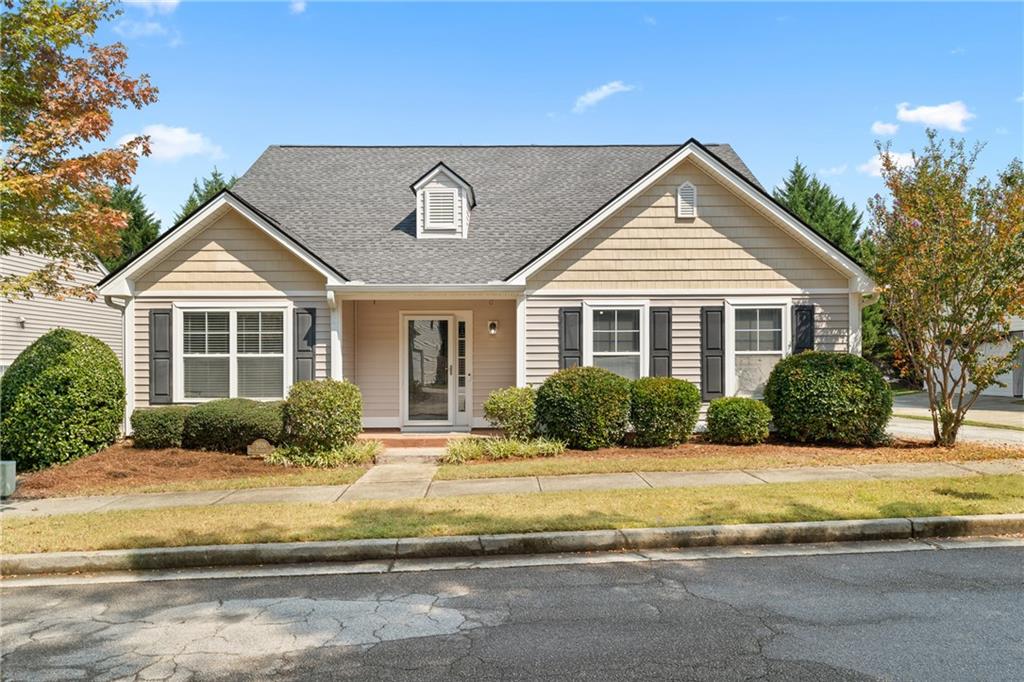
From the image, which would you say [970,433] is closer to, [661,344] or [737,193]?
[661,344]

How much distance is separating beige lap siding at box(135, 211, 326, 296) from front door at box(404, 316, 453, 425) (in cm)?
273

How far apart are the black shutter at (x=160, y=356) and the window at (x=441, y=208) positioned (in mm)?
5567

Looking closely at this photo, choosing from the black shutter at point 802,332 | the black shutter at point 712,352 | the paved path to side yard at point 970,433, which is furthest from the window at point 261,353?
the paved path to side yard at point 970,433

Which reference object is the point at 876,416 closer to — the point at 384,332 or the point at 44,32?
the point at 384,332

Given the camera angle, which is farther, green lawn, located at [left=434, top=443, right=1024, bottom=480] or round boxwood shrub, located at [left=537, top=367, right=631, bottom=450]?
round boxwood shrub, located at [left=537, top=367, right=631, bottom=450]

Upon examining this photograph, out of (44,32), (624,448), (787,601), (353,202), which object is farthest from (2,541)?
(353,202)

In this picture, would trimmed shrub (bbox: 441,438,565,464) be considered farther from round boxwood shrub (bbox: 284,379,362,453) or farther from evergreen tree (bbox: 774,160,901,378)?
evergreen tree (bbox: 774,160,901,378)

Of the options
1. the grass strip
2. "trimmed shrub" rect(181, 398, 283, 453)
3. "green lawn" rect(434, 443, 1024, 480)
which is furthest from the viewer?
the grass strip

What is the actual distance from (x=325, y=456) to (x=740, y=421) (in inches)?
277

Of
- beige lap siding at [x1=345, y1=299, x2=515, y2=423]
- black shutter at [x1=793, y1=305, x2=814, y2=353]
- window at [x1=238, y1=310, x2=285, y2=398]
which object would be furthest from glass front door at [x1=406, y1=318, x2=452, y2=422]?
black shutter at [x1=793, y1=305, x2=814, y2=353]

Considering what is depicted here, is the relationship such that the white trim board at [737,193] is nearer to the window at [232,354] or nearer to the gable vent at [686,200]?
the gable vent at [686,200]

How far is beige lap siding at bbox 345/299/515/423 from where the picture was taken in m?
14.4

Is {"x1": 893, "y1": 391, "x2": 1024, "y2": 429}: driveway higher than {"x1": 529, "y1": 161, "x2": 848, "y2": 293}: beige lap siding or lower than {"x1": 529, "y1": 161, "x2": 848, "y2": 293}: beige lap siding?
lower

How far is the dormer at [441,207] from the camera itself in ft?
49.1
